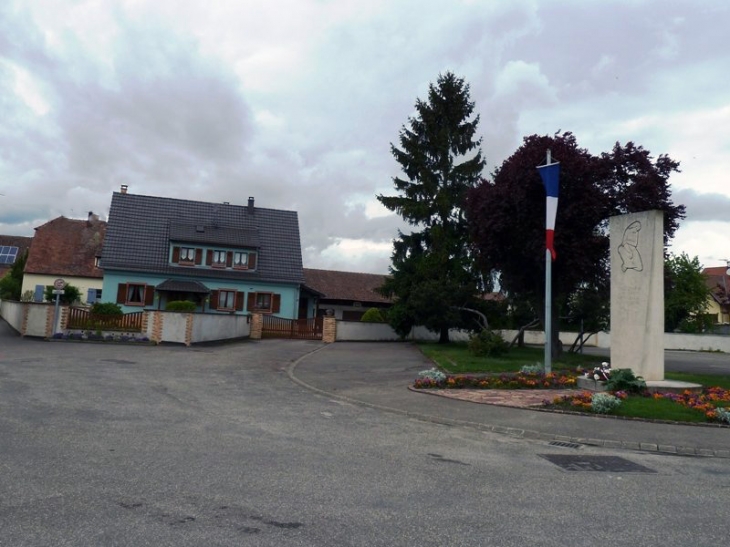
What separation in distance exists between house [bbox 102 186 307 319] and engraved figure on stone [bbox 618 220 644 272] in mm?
29033

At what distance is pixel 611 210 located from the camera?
22859 mm

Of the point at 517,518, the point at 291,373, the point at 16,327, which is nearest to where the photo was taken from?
the point at 517,518

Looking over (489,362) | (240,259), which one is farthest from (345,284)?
(489,362)

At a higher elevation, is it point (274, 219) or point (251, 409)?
point (274, 219)

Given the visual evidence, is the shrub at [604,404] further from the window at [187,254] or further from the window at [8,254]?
the window at [8,254]

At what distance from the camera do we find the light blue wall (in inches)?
1577

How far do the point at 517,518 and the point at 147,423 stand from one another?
600 cm

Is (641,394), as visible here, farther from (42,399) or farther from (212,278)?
(212,278)

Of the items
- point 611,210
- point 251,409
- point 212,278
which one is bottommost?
point 251,409

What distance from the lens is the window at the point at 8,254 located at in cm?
7456

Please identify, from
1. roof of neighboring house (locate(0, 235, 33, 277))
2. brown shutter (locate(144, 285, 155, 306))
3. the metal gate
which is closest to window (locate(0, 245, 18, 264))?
roof of neighboring house (locate(0, 235, 33, 277))

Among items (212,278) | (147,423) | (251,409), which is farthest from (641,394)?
(212,278)

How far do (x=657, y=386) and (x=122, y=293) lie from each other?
3405cm

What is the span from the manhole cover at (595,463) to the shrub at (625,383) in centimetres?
565
